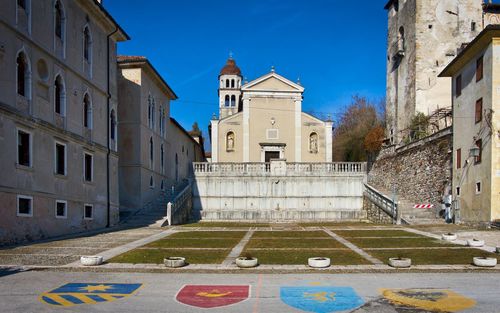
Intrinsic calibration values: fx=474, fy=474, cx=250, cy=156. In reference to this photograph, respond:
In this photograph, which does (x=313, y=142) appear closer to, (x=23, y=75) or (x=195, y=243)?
(x=195, y=243)

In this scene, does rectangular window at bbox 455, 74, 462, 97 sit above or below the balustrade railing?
above

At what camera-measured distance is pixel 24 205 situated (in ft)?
67.9

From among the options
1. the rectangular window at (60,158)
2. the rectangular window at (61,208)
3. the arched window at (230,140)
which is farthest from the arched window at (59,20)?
the arched window at (230,140)

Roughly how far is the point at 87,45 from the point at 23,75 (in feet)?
24.7

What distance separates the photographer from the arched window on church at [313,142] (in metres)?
52.9

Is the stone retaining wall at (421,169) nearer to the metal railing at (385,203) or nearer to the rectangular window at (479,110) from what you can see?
the metal railing at (385,203)

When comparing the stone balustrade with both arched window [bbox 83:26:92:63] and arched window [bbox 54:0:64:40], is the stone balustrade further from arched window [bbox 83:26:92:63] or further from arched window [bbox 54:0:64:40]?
arched window [bbox 54:0:64:40]

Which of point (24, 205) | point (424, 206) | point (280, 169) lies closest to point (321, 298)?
point (24, 205)

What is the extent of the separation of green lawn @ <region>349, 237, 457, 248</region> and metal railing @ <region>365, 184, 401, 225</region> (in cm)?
1084

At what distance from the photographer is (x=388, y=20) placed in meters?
51.4

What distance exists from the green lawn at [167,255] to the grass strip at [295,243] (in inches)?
85.9

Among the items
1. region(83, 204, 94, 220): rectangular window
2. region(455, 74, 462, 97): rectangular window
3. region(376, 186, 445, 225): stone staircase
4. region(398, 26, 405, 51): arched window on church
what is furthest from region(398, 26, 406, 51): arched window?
region(83, 204, 94, 220): rectangular window

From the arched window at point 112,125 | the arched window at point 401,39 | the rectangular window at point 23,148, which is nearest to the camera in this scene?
the rectangular window at point 23,148

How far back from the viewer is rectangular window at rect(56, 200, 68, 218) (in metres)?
23.7
